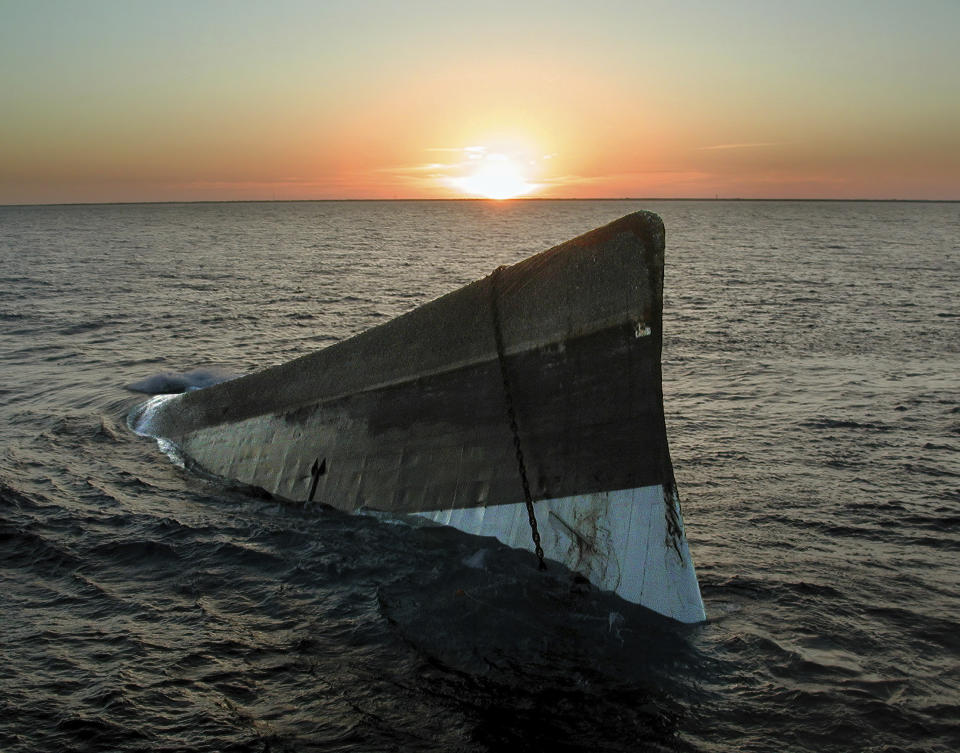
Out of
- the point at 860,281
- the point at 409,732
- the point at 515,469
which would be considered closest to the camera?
the point at 409,732

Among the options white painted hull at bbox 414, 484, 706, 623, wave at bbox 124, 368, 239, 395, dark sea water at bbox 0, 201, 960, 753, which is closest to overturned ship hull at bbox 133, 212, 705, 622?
white painted hull at bbox 414, 484, 706, 623

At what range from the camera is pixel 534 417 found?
630 centimetres

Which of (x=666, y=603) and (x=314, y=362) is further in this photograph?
(x=314, y=362)

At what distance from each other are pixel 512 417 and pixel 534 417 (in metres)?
0.18

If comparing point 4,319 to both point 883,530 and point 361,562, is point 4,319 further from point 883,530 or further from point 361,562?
point 883,530

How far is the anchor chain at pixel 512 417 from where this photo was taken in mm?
6191

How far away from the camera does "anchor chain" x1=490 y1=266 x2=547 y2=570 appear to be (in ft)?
20.3

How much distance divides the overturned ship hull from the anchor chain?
1 cm

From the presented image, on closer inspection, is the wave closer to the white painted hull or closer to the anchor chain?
the anchor chain

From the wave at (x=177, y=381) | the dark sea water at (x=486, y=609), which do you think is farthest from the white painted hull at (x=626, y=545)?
the wave at (x=177, y=381)

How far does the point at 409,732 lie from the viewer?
4504mm

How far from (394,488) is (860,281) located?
2910 cm

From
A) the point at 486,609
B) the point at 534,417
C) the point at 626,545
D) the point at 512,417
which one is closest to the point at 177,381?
the point at 512,417

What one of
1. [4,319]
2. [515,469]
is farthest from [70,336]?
[515,469]
